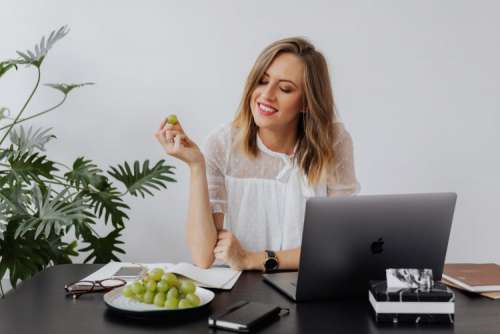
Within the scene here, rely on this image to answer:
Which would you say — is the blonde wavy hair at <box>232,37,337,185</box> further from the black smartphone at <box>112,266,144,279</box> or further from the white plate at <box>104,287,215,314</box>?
the white plate at <box>104,287,215,314</box>

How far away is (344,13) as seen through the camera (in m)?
3.54

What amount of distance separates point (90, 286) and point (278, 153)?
1.06m

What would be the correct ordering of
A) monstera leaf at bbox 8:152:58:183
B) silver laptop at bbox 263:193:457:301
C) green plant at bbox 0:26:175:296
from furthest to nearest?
monstera leaf at bbox 8:152:58:183 → green plant at bbox 0:26:175:296 → silver laptop at bbox 263:193:457:301

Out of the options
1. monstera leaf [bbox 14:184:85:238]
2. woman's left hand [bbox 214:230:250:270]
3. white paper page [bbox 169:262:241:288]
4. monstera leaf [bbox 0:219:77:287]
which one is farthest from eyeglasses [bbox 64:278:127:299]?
monstera leaf [bbox 0:219:77:287]

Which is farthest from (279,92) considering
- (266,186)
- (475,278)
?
(475,278)

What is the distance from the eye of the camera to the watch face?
1.90 meters

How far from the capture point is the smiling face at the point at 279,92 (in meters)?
2.25

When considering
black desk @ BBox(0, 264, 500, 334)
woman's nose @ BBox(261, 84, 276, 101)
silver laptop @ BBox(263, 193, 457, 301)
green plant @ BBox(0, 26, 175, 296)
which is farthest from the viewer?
green plant @ BBox(0, 26, 175, 296)

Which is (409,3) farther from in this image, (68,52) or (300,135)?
(68,52)

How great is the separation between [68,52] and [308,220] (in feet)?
8.15

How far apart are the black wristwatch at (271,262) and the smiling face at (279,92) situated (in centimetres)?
55

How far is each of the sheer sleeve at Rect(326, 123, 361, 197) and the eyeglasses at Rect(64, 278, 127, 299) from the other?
103 cm

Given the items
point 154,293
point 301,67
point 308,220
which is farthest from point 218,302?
point 301,67

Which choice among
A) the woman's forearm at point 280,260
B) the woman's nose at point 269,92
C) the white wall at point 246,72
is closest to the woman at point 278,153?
the woman's nose at point 269,92
